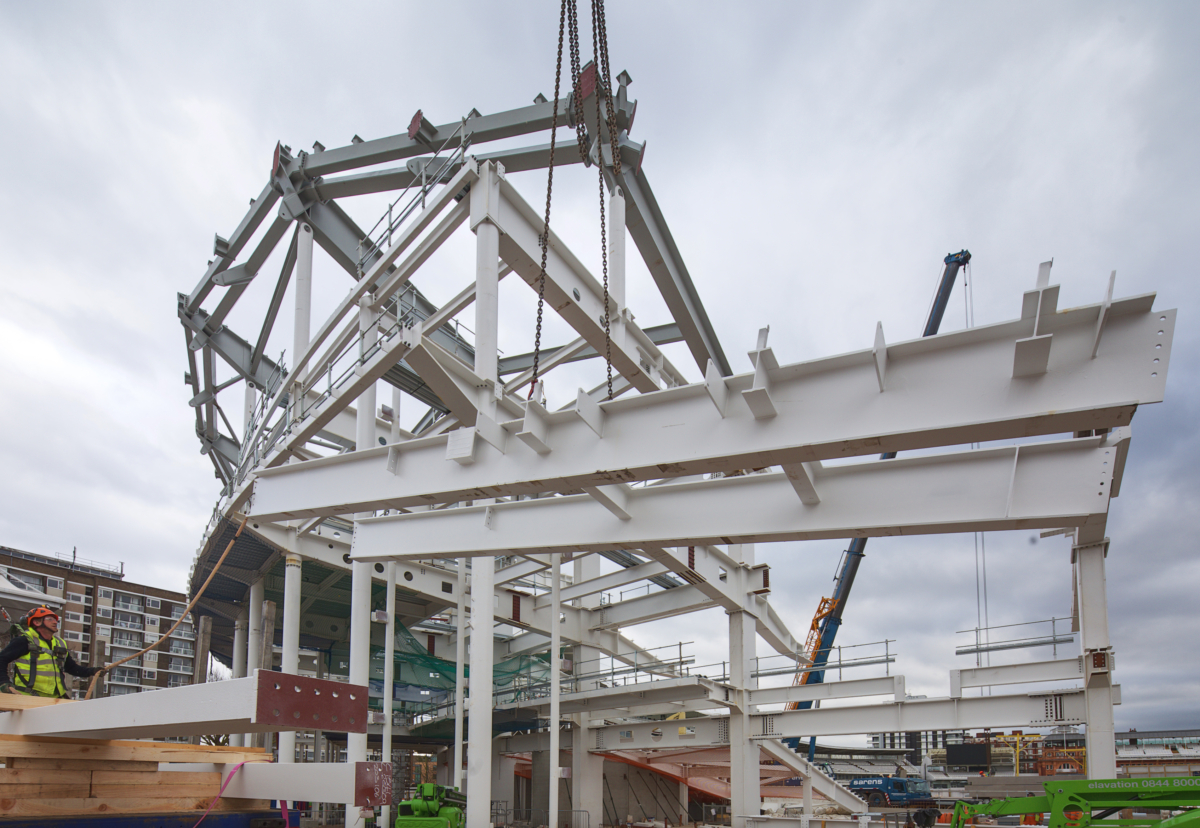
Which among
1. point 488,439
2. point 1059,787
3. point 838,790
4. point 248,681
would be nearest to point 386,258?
point 488,439

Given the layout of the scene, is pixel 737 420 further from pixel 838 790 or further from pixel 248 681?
pixel 838 790

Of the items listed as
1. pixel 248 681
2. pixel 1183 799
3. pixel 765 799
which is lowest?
pixel 765 799

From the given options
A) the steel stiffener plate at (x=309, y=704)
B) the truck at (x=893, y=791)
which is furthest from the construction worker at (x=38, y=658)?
the truck at (x=893, y=791)

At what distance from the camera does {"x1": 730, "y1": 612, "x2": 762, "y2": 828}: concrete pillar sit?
1969cm

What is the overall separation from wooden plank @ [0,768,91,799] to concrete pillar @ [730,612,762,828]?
16.6 m

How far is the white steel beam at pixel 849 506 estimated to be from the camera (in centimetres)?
752

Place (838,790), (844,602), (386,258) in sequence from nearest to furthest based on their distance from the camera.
→ (386,258) < (838,790) < (844,602)

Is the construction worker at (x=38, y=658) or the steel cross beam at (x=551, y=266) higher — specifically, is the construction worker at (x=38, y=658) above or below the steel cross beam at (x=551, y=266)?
below

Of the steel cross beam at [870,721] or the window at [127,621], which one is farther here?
the window at [127,621]

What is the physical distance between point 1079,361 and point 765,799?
1377 inches

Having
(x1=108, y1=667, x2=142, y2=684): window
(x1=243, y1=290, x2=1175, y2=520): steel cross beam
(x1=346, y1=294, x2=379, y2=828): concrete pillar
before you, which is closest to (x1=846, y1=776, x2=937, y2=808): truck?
(x1=346, y1=294, x2=379, y2=828): concrete pillar

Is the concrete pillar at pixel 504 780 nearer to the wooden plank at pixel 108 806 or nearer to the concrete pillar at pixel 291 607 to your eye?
the concrete pillar at pixel 291 607

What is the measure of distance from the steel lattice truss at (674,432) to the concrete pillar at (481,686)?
0.12 meters

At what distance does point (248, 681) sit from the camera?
4.35 m
